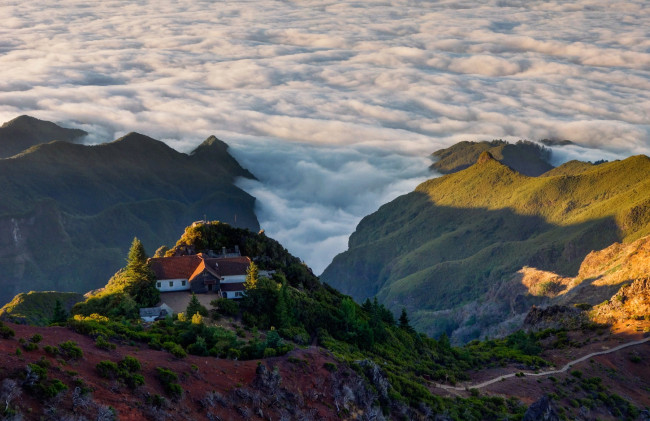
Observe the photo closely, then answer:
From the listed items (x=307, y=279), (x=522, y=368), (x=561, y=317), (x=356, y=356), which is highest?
(x=356, y=356)

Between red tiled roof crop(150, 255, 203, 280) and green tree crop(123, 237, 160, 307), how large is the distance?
324 cm

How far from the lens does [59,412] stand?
4347 centimetres

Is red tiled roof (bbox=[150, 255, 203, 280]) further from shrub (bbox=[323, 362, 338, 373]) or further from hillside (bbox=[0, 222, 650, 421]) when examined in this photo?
shrub (bbox=[323, 362, 338, 373])

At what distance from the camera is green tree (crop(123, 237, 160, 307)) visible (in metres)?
83.3

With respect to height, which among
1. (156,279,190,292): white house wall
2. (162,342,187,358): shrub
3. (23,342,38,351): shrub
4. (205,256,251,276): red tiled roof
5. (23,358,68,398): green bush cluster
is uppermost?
(23,358,68,398): green bush cluster

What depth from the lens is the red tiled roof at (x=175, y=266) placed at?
90.2 metres

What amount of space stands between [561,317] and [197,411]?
9418 cm

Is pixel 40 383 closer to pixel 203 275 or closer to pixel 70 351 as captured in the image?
pixel 70 351

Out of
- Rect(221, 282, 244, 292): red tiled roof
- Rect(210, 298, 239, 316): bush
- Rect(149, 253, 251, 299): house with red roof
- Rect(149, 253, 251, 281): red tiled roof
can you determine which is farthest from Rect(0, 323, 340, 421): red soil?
Rect(149, 253, 251, 281): red tiled roof

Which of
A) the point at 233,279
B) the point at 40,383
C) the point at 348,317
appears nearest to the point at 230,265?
the point at 233,279

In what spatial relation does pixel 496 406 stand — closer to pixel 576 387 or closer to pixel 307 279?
pixel 576 387

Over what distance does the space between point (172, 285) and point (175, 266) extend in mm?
2852

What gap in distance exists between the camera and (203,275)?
89.7 m

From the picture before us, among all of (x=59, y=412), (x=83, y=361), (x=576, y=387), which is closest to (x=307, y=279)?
(x=576, y=387)
